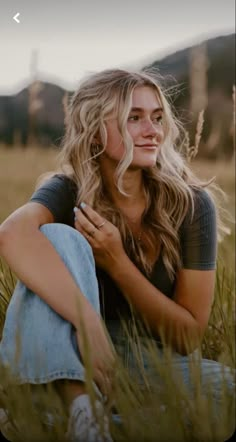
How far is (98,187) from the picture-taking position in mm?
2543

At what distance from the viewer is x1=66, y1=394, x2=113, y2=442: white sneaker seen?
1909 mm

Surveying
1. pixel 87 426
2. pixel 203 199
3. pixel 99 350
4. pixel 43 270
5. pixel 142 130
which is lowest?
pixel 87 426

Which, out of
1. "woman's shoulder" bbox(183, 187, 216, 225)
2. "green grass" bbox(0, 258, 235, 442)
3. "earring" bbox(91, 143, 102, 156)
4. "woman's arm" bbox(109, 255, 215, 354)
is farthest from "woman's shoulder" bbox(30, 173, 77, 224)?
"green grass" bbox(0, 258, 235, 442)

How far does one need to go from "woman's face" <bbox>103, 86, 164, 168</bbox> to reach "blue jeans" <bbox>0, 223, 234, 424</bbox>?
1.11 feet

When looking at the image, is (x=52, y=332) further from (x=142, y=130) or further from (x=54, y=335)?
(x=142, y=130)

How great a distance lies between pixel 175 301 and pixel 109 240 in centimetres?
29

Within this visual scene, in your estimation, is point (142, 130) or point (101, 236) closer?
point (101, 236)

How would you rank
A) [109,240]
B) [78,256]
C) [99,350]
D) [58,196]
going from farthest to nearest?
[58,196] < [109,240] < [78,256] < [99,350]

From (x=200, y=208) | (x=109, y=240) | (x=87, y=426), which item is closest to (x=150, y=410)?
(x=87, y=426)

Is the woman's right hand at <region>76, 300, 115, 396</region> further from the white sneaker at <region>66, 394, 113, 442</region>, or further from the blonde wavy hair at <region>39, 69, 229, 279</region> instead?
the blonde wavy hair at <region>39, 69, 229, 279</region>

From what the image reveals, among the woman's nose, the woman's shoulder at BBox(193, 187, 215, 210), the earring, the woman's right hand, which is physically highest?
the woman's nose

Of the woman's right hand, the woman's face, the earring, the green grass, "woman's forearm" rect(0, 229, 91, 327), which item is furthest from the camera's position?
the earring

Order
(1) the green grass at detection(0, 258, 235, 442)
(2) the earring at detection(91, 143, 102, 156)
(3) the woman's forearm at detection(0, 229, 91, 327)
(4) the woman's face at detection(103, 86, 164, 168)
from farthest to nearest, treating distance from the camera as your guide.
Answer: (2) the earring at detection(91, 143, 102, 156), (4) the woman's face at detection(103, 86, 164, 168), (3) the woman's forearm at detection(0, 229, 91, 327), (1) the green grass at detection(0, 258, 235, 442)

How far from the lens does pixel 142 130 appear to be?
2.48 meters
